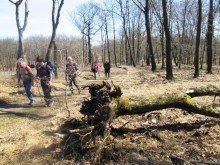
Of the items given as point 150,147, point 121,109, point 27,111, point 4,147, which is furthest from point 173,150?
point 27,111

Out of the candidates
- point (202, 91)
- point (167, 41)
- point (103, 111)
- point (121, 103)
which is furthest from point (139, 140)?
point (167, 41)

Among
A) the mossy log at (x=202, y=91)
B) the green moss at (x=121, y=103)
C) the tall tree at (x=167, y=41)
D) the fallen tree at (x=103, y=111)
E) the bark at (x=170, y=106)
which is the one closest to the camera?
the fallen tree at (x=103, y=111)

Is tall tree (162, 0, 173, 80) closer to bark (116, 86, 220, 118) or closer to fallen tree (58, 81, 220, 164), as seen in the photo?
fallen tree (58, 81, 220, 164)

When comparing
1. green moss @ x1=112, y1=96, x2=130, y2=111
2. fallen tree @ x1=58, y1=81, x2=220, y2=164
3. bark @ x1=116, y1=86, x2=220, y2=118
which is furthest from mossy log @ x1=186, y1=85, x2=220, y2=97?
green moss @ x1=112, y1=96, x2=130, y2=111

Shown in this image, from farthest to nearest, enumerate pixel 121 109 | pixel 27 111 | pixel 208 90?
pixel 27 111 < pixel 208 90 < pixel 121 109

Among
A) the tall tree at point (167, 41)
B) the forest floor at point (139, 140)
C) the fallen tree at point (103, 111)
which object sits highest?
the tall tree at point (167, 41)

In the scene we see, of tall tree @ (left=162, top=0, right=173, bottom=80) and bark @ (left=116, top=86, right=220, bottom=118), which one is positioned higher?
tall tree @ (left=162, top=0, right=173, bottom=80)

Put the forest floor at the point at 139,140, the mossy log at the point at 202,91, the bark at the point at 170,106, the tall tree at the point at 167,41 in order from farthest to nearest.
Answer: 1. the tall tree at the point at 167,41
2. the mossy log at the point at 202,91
3. the bark at the point at 170,106
4. the forest floor at the point at 139,140

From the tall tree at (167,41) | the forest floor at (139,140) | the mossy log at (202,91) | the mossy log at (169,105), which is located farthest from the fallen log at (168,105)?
the tall tree at (167,41)

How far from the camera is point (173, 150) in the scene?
6066 mm

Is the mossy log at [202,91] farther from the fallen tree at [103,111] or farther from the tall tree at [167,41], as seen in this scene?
the tall tree at [167,41]

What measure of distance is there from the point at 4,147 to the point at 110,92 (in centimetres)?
285

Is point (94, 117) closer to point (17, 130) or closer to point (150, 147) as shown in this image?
point (150, 147)

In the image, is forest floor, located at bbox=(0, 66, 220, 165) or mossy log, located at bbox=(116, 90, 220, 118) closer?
forest floor, located at bbox=(0, 66, 220, 165)
